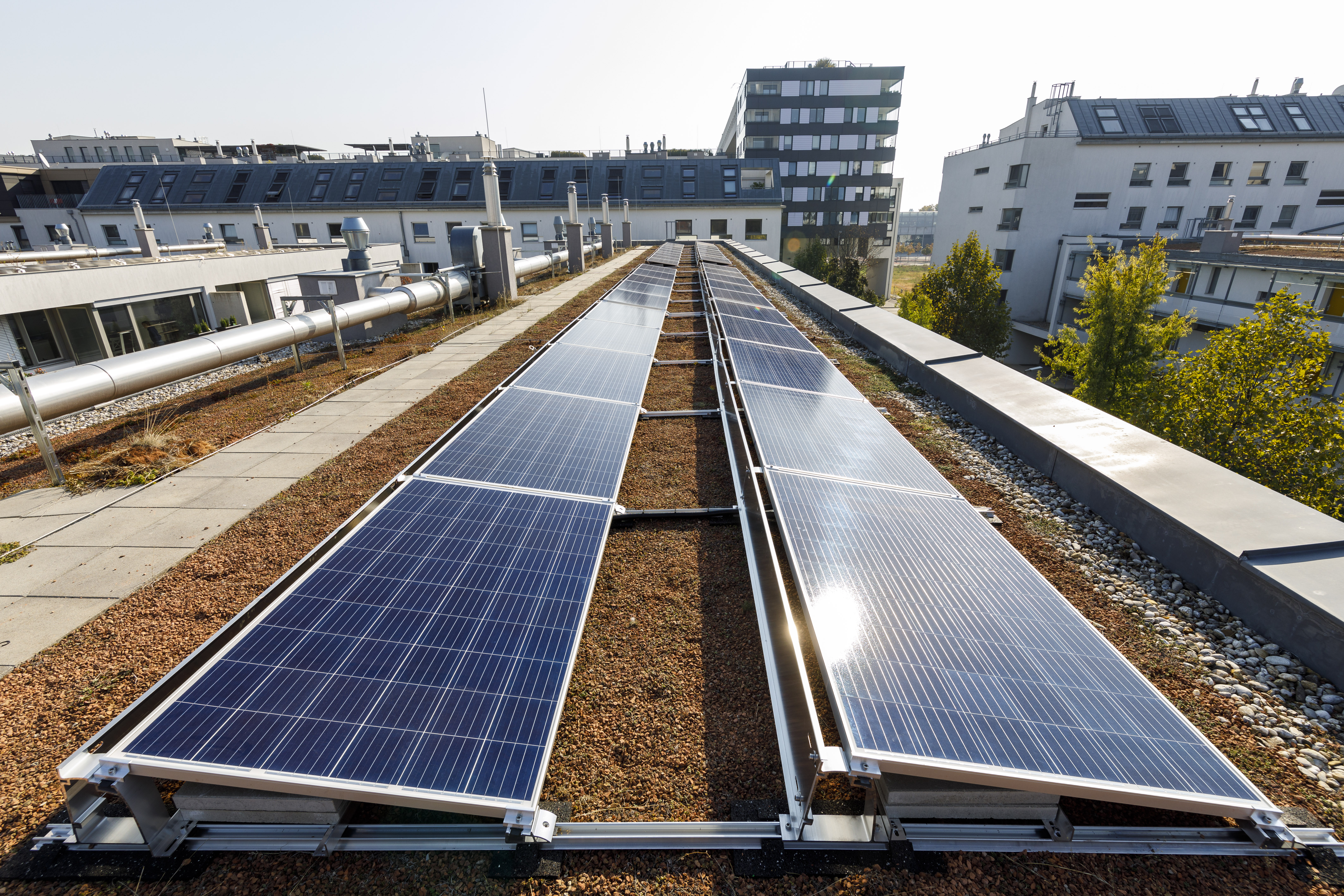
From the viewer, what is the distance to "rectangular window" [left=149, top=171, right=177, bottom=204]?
177 ft

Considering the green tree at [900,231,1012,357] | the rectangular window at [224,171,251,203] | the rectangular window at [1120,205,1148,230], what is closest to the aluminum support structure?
the green tree at [900,231,1012,357]

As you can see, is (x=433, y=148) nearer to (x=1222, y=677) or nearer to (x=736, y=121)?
(x=736, y=121)

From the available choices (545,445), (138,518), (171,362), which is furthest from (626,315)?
(138,518)

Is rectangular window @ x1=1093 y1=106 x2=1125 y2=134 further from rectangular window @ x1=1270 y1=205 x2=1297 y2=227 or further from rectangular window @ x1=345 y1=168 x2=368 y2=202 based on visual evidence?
rectangular window @ x1=345 y1=168 x2=368 y2=202

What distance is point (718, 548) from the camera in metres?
6.82

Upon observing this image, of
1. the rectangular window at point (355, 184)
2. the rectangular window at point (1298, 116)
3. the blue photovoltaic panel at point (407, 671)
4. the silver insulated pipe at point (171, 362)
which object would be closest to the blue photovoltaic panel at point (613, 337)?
the silver insulated pipe at point (171, 362)

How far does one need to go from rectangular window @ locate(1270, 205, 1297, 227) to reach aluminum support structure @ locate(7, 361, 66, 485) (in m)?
80.0

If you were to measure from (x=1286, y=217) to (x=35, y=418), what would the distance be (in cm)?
8130

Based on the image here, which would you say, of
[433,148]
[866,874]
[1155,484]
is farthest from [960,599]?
[433,148]

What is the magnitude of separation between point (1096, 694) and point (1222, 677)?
233 cm

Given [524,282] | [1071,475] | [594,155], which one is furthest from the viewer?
[594,155]

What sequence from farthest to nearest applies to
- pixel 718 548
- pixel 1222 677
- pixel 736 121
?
pixel 736 121 < pixel 718 548 < pixel 1222 677

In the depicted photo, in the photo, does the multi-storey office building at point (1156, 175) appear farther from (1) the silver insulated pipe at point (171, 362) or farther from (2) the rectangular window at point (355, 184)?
(2) the rectangular window at point (355, 184)

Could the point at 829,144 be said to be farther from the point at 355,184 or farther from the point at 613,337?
the point at 613,337
